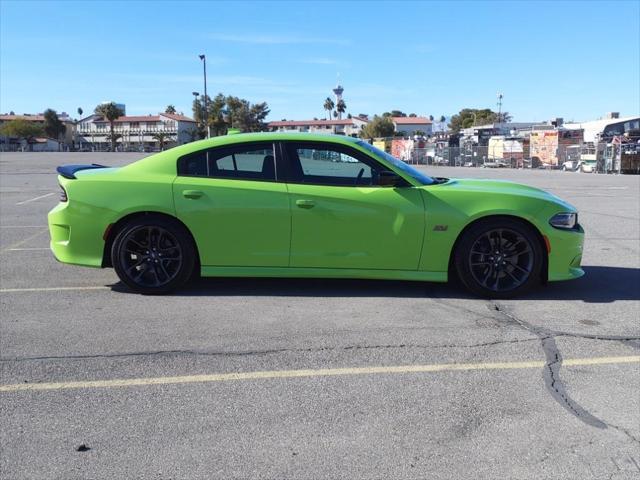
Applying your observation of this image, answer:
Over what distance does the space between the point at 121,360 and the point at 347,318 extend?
5.93 ft

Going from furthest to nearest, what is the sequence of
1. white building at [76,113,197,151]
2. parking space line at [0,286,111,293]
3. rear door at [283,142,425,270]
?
white building at [76,113,197,151] < parking space line at [0,286,111,293] < rear door at [283,142,425,270]

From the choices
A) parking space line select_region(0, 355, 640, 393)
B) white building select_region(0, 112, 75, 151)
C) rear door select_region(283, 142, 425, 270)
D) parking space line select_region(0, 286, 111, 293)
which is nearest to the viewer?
parking space line select_region(0, 355, 640, 393)

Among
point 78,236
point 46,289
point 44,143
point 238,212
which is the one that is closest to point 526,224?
point 238,212

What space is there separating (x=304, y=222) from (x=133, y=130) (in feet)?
445

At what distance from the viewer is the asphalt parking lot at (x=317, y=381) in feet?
9.21

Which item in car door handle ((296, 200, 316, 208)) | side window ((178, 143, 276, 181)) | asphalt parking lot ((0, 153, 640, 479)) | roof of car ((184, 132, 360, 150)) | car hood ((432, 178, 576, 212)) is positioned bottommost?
asphalt parking lot ((0, 153, 640, 479))

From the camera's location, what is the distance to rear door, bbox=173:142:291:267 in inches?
213

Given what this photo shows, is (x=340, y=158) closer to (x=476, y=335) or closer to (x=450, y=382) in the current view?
(x=476, y=335)

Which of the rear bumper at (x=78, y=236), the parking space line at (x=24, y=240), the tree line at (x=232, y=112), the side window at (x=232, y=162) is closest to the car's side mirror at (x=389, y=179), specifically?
the side window at (x=232, y=162)

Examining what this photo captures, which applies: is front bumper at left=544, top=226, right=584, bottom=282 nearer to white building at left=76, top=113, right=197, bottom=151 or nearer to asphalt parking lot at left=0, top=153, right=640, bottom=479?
asphalt parking lot at left=0, top=153, right=640, bottom=479

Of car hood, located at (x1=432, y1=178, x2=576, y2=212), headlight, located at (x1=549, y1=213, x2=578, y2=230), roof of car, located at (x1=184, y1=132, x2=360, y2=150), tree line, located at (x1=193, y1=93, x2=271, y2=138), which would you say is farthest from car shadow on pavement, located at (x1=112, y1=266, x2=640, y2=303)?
tree line, located at (x1=193, y1=93, x2=271, y2=138)

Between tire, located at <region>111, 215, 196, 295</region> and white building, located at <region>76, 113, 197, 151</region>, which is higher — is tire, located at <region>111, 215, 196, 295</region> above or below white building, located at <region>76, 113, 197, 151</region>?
below

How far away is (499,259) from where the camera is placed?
214 inches

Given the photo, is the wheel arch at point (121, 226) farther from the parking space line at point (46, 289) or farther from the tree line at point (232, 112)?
the tree line at point (232, 112)
